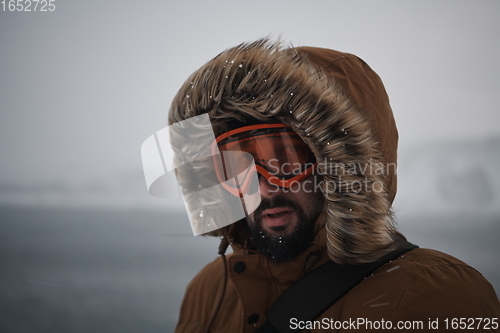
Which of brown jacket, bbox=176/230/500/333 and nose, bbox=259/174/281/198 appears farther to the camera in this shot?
nose, bbox=259/174/281/198

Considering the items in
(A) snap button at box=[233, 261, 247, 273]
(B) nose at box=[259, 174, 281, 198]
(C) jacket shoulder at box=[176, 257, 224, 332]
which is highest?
(B) nose at box=[259, 174, 281, 198]

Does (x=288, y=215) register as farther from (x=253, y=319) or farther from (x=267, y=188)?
(x=253, y=319)

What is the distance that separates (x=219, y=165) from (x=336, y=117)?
21.5 inches

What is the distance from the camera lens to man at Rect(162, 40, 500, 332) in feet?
3.15

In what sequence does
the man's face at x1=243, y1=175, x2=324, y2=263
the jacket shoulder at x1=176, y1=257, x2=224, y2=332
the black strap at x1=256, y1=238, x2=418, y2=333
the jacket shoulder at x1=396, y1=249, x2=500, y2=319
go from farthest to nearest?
the jacket shoulder at x1=176, y1=257, x2=224, y2=332
the man's face at x1=243, y1=175, x2=324, y2=263
the black strap at x1=256, y1=238, x2=418, y2=333
the jacket shoulder at x1=396, y1=249, x2=500, y2=319

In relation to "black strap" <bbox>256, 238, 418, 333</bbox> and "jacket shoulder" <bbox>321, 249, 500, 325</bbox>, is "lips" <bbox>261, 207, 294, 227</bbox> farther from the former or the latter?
"jacket shoulder" <bbox>321, 249, 500, 325</bbox>

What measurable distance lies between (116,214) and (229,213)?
1.64 ft

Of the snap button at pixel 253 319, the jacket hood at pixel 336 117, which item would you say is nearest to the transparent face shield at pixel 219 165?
the jacket hood at pixel 336 117

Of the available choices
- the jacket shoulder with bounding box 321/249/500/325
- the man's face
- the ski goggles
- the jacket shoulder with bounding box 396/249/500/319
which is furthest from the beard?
the jacket shoulder with bounding box 396/249/500/319

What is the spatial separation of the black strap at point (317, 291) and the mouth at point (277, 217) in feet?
0.81

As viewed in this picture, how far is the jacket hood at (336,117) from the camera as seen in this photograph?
105cm

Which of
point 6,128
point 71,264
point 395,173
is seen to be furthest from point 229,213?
point 6,128

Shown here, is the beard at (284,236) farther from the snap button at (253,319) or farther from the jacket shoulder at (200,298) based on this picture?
the jacket shoulder at (200,298)

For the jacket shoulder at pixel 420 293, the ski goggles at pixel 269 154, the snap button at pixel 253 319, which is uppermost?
the ski goggles at pixel 269 154
